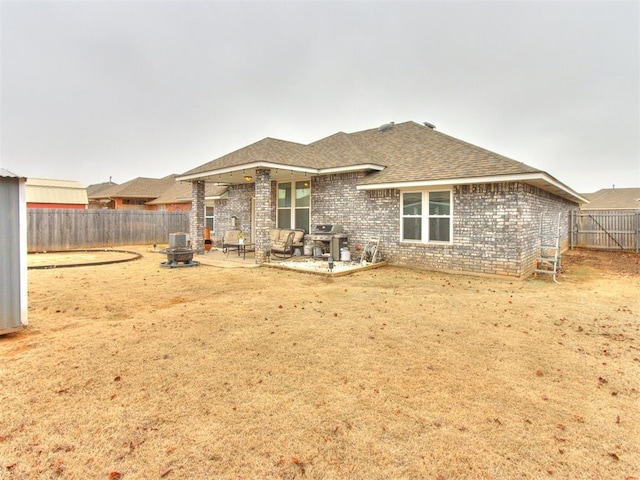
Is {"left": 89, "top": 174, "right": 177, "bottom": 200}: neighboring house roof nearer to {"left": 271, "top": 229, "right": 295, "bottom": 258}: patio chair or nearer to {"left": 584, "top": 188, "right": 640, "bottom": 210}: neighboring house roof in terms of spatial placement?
{"left": 271, "top": 229, "right": 295, "bottom": 258}: patio chair

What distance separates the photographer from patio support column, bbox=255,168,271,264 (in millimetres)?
11016

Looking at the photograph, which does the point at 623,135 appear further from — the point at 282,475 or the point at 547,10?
the point at 282,475

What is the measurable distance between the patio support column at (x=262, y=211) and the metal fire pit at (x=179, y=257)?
2354 mm

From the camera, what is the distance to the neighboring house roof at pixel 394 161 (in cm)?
907

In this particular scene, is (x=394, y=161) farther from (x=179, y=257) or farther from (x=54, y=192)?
(x=54, y=192)

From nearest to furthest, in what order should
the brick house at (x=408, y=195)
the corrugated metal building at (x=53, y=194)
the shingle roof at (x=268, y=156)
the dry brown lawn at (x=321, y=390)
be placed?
1. the dry brown lawn at (x=321, y=390)
2. the brick house at (x=408, y=195)
3. the shingle roof at (x=268, y=156)
4. the corrugated metal building at (x=53, y=194)

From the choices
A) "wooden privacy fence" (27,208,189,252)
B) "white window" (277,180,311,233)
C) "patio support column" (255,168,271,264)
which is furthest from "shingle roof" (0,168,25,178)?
"wooden privacy fence" (27,208,189,252)

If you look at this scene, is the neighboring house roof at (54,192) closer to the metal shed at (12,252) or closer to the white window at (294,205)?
the white window at (294,205)

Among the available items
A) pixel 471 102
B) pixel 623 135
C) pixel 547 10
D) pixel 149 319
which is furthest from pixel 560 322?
pixel 623 135

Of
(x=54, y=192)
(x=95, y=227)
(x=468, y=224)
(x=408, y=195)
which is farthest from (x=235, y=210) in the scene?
(x=54, y=192)

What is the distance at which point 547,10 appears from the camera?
1171cm

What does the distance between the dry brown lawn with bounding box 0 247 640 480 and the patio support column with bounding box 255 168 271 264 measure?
16.0 ft

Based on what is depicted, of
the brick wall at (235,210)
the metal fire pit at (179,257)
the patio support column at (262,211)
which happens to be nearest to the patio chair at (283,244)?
the patio support column at (262,211)

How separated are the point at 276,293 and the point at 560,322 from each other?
516cm
